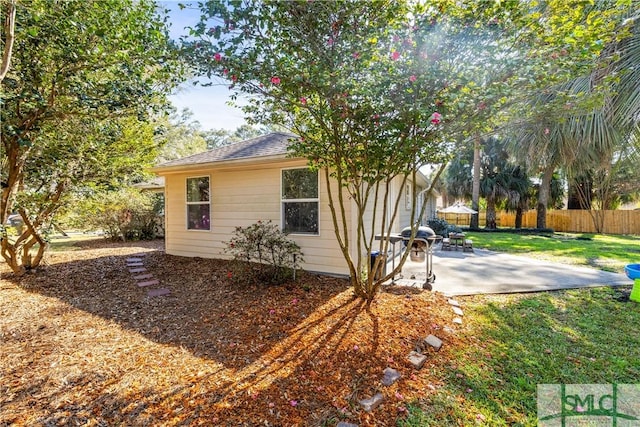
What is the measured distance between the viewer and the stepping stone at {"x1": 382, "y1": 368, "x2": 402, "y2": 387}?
9.28 feet

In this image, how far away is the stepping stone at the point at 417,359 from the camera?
10.2 feet

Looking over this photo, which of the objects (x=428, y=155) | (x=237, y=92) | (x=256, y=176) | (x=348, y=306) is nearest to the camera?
(x=237, y=92)

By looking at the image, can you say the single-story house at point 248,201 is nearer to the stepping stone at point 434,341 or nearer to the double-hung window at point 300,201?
the double-hung window at point 300,201

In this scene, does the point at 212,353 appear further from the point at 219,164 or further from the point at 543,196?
the point at 543,196

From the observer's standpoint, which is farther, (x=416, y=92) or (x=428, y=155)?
(x=428, y=155)

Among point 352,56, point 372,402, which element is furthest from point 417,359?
point 352,56

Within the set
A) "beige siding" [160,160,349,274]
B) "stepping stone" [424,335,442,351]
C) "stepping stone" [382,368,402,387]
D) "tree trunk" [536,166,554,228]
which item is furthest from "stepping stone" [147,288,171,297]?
"tree trunk" [536,166,554,228]

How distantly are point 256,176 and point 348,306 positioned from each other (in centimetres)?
395

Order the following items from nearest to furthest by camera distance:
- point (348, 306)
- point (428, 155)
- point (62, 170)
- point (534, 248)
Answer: point (428, 155) < point (348, 306) < point (62, 170) < point (534, 248)

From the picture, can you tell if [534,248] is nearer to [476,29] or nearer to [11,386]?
[476,29]

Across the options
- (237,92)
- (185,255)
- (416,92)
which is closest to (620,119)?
(416,92)

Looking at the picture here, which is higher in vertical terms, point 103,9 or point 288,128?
point 103,9

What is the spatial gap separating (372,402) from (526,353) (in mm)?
2121

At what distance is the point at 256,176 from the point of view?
7141mm
